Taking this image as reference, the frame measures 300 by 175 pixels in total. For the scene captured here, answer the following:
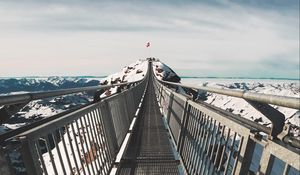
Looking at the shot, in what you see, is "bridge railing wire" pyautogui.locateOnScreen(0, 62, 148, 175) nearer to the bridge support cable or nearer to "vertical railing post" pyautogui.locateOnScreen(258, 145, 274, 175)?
the bridge support cable

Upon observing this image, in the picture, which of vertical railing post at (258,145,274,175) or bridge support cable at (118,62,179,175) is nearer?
vertical railing post at (258,145,274,175)

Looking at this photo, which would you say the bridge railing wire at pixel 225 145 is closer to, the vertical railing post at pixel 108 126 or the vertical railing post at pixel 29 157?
the vertical railing post at pixel 108 126

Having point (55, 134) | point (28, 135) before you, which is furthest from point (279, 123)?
point (55, 134)

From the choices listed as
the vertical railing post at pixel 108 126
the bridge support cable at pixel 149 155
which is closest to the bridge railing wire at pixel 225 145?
the bridge support cable at pixel 149 155

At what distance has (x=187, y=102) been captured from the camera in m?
7.80

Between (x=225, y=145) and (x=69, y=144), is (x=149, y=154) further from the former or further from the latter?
(x=225, y=145)

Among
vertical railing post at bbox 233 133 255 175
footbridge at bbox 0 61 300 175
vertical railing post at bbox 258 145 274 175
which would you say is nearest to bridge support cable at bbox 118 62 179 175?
footbridge at bbox 0 61 300 175

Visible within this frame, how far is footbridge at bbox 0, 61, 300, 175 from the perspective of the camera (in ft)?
8.95

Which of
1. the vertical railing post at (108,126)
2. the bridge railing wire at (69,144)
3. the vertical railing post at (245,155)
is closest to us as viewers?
the bridge railing wire at (69,144)

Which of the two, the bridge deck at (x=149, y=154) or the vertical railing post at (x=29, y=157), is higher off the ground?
the vertical railing post at (x=29, y=157)

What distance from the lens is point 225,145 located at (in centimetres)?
439

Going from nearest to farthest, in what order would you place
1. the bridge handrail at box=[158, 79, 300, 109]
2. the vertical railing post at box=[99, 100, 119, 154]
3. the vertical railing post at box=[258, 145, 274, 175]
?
the bridge handrail at box=[158, 79, 300, 109], the vertical railing post at box=[258, 145, 274, 175], the vertical railing post at box=[99, 100, 119, 154]

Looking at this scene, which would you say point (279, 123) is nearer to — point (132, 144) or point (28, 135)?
point (28, 135)

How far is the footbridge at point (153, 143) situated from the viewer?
273 cm
